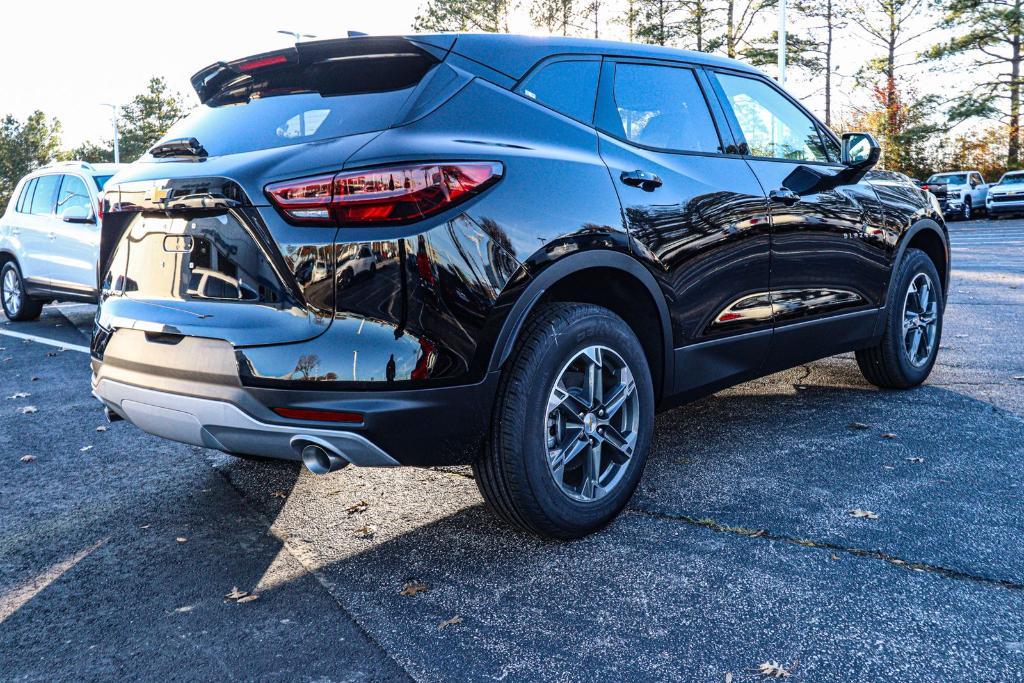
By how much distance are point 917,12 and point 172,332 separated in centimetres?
4445

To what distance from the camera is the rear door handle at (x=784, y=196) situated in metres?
4.29

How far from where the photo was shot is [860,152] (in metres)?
4.97

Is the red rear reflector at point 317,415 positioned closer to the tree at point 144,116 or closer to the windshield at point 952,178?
the windshield at point 952,178

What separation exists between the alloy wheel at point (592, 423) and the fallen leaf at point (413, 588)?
1.82ft

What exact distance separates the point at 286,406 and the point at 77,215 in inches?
315

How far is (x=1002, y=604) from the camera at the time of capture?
2789 millimetres

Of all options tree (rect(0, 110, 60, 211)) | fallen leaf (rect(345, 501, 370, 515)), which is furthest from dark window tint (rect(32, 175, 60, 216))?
tree (rect(0, 110, 60, 211))

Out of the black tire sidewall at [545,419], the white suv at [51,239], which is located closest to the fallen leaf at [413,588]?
the black tire sidewall at [545,419]

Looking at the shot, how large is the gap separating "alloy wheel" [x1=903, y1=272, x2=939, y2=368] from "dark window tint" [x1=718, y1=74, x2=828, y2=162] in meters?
1.10

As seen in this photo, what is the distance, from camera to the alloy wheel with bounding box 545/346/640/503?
3.27m

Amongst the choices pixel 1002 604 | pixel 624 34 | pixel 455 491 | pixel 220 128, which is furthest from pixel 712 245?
pixel 624 34

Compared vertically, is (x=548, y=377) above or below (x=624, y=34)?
below

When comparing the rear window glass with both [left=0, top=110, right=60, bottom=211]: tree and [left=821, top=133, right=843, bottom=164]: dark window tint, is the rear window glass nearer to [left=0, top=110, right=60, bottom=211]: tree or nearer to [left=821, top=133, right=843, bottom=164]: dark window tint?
[left=821, top=133, right=843, bottom=164]: dark window tint

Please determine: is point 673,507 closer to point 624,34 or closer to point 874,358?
point 874,358
